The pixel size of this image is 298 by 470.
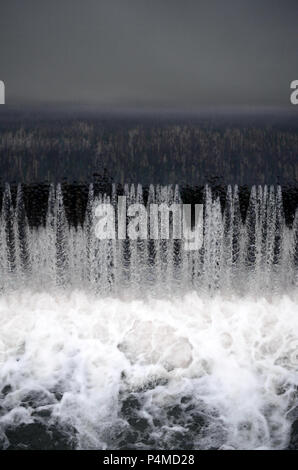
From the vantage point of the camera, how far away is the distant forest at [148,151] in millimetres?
15781

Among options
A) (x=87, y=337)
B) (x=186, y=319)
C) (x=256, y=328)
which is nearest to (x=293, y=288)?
(x=256, y=328)

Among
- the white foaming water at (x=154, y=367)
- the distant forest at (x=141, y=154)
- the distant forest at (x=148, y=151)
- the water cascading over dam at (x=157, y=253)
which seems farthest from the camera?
the distant forest at (x=148, y=151)

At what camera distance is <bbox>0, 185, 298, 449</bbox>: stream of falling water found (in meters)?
11.6

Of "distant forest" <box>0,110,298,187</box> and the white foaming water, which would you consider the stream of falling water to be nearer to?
the white foaming water

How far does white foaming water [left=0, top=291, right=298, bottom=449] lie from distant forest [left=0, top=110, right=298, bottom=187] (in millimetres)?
3790

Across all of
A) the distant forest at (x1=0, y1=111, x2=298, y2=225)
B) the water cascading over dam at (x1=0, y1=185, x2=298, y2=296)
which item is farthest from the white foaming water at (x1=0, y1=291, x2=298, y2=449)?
the distant forest at (x1=0, y1=111, x2=298, y2=225)

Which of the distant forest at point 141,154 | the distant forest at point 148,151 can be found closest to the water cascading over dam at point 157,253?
the distant forest at point 141,154

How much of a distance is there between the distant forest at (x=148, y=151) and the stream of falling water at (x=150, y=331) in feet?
2.29

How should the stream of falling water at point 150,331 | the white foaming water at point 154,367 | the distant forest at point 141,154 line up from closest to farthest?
1. the white foaming water at point 154,367
2. the stream of falling water at point 150,331
3. the distant forest at point 141,154

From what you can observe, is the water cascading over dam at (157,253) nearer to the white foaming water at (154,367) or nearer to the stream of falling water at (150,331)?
the stream of falling water at (150,331)

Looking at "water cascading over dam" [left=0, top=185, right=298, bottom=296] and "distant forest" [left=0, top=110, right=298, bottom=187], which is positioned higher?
"distant forest" [left=0, top=110, right=298, bottom=187]

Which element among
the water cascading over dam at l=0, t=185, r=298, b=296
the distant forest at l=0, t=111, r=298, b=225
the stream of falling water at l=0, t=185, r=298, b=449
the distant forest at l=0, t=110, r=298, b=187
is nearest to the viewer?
the stream of falling water at l=0, t=185, r=298, b=449

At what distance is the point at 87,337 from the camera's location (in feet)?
47.4

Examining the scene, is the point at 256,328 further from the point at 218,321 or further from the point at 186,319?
the point at 186,319
